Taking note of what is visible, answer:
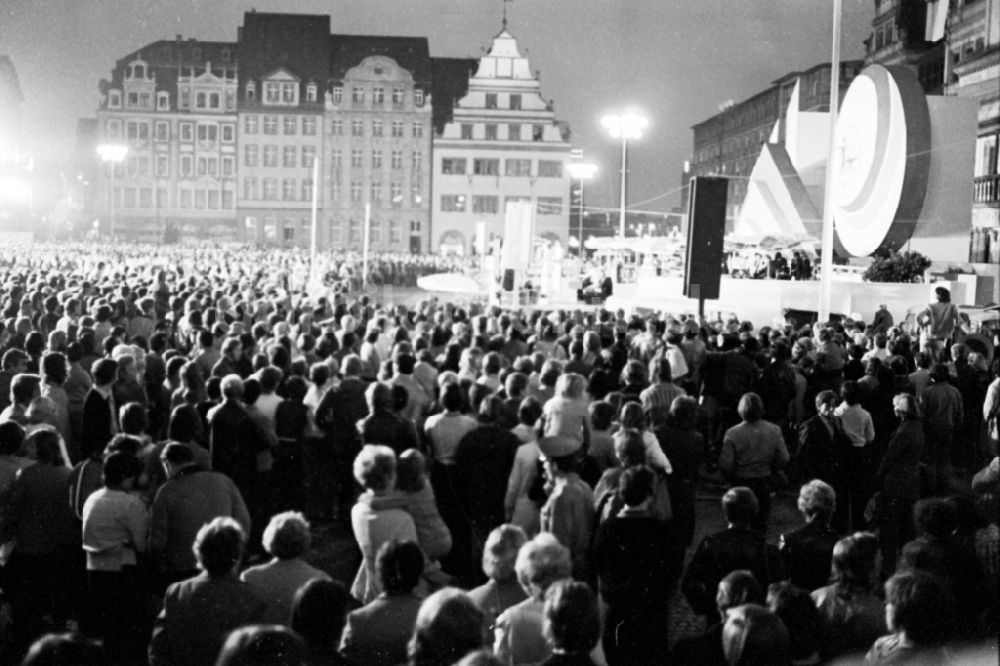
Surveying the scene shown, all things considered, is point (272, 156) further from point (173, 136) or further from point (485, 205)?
point (485, 205)

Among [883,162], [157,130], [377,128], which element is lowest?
[883,162]

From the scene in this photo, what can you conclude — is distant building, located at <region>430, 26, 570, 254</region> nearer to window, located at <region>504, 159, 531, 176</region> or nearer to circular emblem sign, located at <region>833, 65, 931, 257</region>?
window, located at <region>504, 159, 531, 176</region>

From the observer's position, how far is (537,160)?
7931cm

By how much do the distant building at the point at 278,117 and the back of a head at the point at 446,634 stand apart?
82710 millimetres

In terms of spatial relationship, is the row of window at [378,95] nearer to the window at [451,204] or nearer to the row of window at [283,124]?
the row of window at [283,124]

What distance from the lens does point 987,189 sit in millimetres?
39250

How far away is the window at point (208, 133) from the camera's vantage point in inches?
3383

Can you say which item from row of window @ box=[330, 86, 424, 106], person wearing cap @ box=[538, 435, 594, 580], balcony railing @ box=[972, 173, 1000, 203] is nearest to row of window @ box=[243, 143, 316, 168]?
row of window @ box=[330, 86, 424, 106]

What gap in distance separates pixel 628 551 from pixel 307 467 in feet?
15.7

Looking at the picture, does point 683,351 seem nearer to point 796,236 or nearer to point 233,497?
point 233,497

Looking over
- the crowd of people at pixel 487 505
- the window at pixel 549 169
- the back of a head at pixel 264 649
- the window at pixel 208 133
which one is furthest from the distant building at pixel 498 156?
the back of a head at pixel 264 649

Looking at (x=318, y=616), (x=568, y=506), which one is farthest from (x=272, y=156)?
(x=318, y=616)

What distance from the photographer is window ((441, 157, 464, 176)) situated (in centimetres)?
8062

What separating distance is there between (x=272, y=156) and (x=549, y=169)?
21.4 metres
